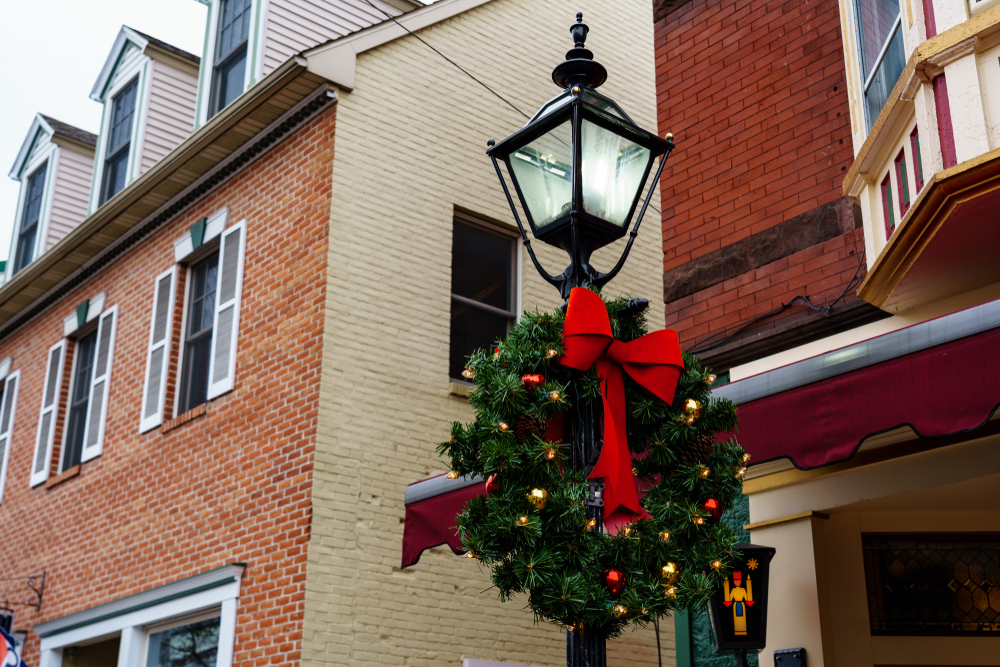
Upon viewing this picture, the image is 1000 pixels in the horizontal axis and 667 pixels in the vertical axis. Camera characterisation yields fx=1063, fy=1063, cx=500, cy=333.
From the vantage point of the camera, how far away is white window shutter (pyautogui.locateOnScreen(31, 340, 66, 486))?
12.8 metres

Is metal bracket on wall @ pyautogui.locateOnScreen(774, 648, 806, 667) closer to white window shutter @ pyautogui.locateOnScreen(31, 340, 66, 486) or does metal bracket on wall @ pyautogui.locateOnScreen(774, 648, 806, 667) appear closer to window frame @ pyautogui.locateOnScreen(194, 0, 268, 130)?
window frame @ pyautogui.locateOnScreen(194, 0, 268, 130)

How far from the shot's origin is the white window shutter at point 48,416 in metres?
12.8

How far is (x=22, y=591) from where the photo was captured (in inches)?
487

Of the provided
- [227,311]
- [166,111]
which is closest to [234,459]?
[227,311]

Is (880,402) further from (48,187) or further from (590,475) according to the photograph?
(48,187)

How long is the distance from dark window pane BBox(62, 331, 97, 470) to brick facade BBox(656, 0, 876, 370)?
7.76 meters

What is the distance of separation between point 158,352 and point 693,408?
8.34 metres

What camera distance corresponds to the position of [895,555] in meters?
6.68

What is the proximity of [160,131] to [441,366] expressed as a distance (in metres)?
5.48

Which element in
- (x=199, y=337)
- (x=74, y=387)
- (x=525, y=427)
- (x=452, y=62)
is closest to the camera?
(x=525, y=427)

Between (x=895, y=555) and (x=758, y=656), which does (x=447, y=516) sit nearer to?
(x=758, y=656)

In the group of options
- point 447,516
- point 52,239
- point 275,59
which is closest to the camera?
point 447,516

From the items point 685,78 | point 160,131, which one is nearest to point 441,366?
point 685,78

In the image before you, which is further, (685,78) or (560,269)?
(560,269)
